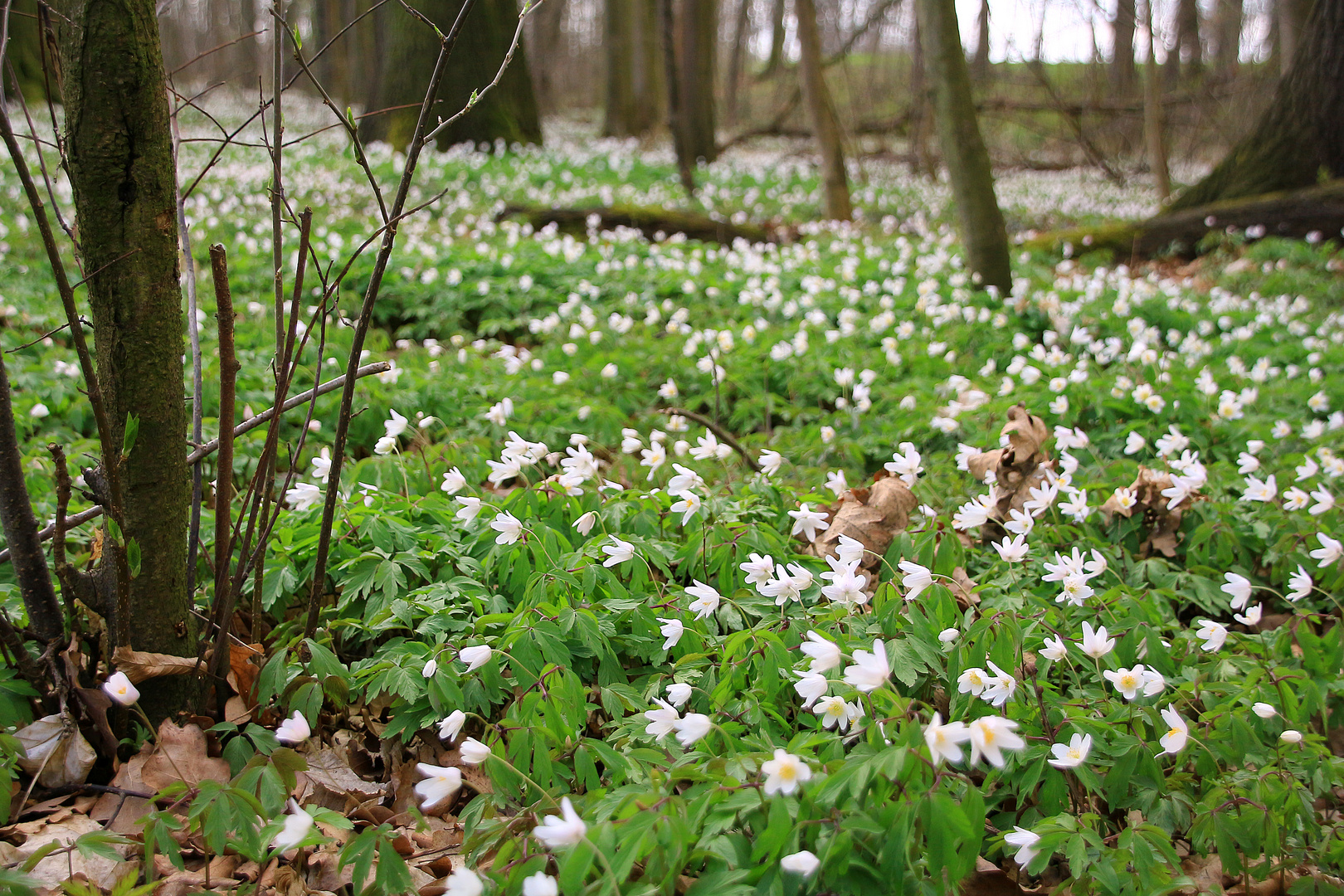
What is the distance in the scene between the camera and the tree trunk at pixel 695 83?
1177 centimetres

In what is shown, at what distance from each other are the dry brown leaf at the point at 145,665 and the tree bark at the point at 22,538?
0.55 ft

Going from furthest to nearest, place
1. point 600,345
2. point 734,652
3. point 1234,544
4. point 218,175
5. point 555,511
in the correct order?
point 218,175, point 600,345, point 1234,544, point 555,511, point 734,652

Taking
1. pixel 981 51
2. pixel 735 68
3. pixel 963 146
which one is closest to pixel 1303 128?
pixel 963 146

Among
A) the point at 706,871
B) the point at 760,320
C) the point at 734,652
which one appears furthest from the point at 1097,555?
the point at 760,320

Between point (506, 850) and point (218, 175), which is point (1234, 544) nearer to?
point (506, 850)

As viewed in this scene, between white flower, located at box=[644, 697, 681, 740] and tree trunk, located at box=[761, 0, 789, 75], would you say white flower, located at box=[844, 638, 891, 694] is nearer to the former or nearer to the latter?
white flower, located at box=[644, 697, 681, 740]

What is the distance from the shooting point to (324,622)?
2342 millimetres

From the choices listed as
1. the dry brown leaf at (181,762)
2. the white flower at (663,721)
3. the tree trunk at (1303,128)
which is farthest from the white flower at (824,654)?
the tree trunk at (1303,128)

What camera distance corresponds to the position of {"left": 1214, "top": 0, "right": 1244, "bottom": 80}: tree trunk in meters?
16.0

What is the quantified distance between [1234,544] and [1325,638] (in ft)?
1.73

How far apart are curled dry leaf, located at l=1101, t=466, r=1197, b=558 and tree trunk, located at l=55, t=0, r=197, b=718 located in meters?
2.98

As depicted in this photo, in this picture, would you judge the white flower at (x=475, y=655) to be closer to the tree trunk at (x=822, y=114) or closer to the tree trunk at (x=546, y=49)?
the tree trunk at (x=822, y=114)

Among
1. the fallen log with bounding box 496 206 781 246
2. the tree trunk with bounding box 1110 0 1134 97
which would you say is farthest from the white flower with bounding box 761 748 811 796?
the tree trunk with bounding box 1110 0 1134 97

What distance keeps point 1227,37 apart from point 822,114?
18173mm
